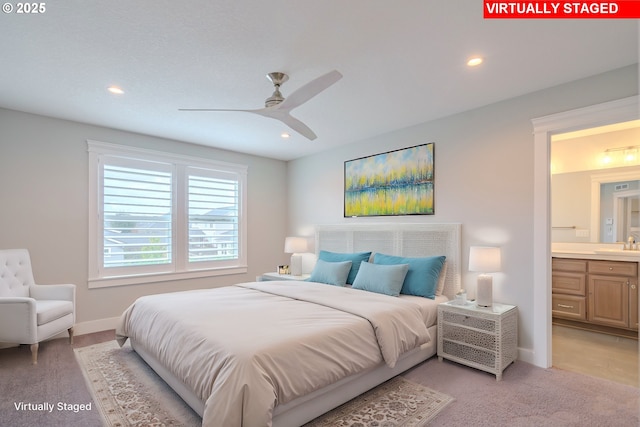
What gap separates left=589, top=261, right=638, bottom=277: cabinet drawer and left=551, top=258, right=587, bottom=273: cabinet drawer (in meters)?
0.08

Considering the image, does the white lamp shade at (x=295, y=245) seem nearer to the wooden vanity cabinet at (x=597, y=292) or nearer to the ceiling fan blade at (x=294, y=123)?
the ceiling fan blade at (x=294, y=123)

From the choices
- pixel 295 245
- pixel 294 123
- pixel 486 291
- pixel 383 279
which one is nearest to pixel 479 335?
pixel 486 291

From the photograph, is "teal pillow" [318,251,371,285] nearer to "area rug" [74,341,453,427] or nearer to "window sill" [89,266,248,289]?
"area rug" [74,341,453,427]

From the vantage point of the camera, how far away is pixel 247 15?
197 cm

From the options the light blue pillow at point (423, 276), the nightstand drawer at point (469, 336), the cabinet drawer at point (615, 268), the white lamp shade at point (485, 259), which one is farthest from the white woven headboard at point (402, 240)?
the cabinet drawer at point (615, 268)

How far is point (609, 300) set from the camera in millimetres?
3775

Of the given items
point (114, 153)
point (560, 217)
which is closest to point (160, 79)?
point (114, 153)

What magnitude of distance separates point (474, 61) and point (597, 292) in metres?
3.32

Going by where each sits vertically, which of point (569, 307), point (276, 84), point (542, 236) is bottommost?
point (569, 307)

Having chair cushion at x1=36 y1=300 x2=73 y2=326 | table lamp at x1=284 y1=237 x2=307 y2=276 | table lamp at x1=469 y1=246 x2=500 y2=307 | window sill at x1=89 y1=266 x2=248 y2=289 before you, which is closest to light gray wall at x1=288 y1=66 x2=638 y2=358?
table lamp at x1=469 y1=246 x2=500 y2=307

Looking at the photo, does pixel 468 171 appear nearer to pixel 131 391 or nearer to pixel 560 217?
pixel 560 217

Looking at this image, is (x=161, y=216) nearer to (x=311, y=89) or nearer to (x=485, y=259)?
(x=311, y=89)

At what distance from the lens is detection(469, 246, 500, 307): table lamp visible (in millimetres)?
2988

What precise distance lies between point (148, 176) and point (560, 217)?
5.90 m
